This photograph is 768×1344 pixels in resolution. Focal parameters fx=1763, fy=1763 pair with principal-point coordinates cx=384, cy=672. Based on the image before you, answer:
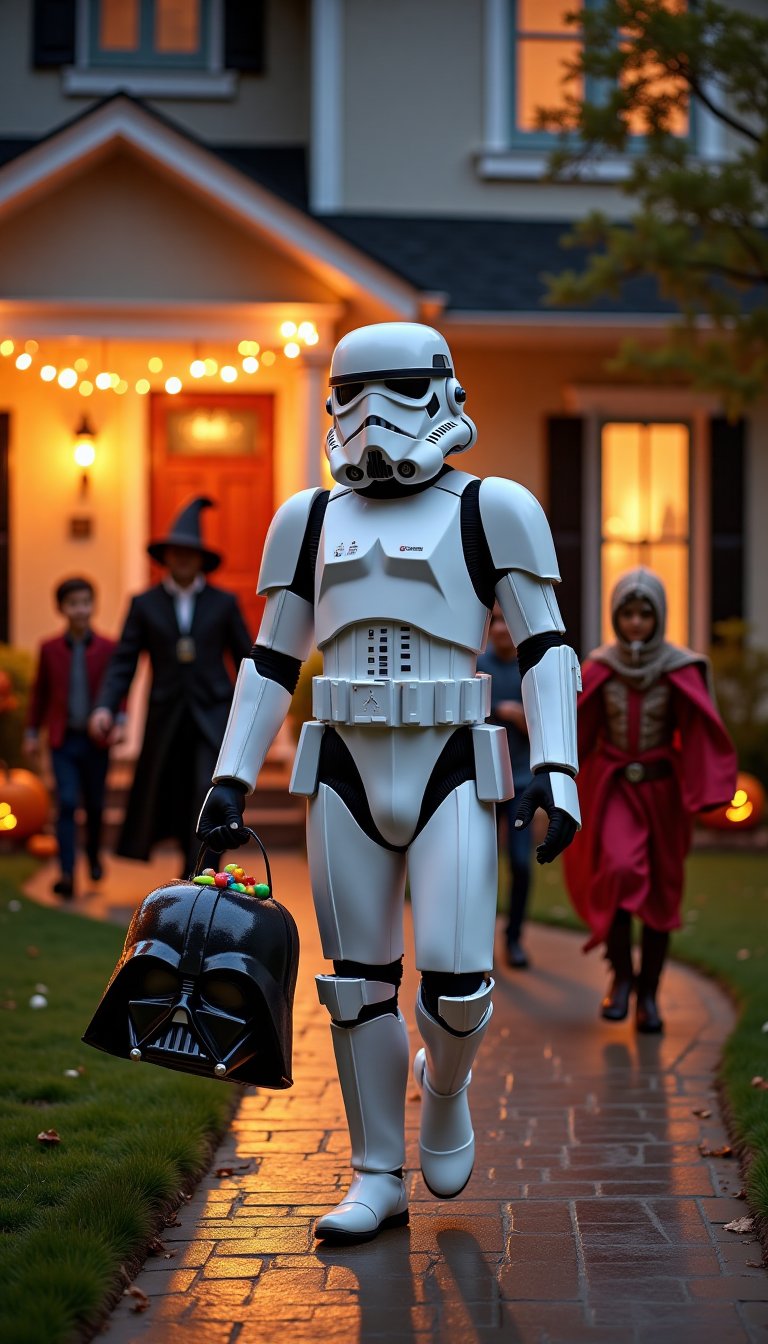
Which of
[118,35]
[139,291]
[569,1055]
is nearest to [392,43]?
[118,35]

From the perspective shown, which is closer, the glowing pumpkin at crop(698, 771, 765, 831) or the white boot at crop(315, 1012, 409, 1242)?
the white boot at crop(315, 1012, 409, 1242)

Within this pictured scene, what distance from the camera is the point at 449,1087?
14.8 ft

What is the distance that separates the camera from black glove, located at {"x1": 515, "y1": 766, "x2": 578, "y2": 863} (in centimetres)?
421

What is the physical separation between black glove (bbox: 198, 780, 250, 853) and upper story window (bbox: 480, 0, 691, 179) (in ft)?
33.5

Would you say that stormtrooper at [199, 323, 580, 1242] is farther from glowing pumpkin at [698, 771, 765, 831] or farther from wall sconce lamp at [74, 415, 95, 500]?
wall sconce lamp at [74, 415, 95, 500]

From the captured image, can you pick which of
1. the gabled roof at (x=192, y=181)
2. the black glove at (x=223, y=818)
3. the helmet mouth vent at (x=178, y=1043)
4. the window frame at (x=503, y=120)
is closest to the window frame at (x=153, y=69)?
the window frame at (x=503, y=120)

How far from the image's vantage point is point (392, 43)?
542 inches

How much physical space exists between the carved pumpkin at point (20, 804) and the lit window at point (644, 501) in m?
4.64

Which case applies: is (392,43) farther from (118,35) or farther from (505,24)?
(118,35)

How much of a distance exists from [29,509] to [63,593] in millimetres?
3268

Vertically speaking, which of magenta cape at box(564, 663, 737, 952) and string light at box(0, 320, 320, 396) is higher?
string light at box(0, 320, 320, 396)

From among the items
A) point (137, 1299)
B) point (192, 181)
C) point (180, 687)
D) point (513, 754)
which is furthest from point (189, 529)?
point (137, 1299)

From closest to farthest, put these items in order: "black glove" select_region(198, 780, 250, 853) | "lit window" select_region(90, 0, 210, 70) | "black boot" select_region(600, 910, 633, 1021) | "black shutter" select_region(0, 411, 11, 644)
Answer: "black glove" select_region(198, 780, 250, 853) < "black boot" select_region(600, 910, 633, 1021) < "black shutter" select_region(0, 411, 11, 644) < "lit window" select_region(90, 0, 210, 70)

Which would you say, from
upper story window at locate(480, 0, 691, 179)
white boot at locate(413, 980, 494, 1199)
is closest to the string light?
upper story window at locate(480, 0, 691, 179)
